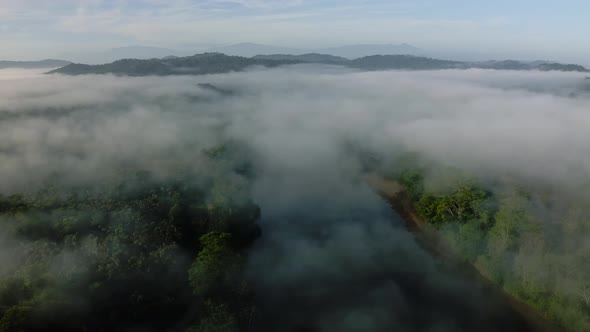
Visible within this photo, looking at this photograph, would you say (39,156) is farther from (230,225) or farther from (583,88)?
(583,88)

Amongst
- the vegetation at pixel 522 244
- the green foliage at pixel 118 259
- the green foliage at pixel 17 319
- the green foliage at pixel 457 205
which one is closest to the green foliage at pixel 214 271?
the green foliage at pixel 118 259

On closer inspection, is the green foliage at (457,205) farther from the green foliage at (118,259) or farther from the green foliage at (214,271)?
the green foliage at (214,271)

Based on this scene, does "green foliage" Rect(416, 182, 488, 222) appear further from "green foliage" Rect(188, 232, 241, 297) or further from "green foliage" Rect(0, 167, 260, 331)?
"green foliage" Rect(188, 232, 241, 297)

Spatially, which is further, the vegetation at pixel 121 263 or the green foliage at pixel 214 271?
the green foliage at pixel 214 271

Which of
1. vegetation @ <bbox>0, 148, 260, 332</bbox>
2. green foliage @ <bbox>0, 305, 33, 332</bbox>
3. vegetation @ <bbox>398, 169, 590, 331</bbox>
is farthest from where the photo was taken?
vegetation @ <bbox>398, 169, 590, 331</bbox>

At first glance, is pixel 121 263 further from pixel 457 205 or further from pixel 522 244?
pixel 457 205

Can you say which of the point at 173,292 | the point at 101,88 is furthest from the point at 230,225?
the point at 101,88

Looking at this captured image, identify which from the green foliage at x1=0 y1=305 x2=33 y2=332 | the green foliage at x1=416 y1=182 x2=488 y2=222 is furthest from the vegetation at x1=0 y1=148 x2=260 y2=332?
the green foliage at x1=416 y1=182 x2=488 y2=222

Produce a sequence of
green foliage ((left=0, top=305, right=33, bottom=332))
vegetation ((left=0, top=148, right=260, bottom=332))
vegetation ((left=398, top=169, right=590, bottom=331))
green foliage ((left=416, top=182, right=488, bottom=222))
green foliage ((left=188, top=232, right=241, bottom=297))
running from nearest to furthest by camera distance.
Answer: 1. green foliage ((left=0, top=305, right=33, bottom=332))
2. vegetation ((left=0, top=148, right=260, bottom=332))
3. vegetation ((left=398, top=169, right=590, bottom=331))
4. green foliage ((left=188, top=232, right=241, bottom=297))
5. green foliage ((left=416, top=182, right=488, bottom=222))
